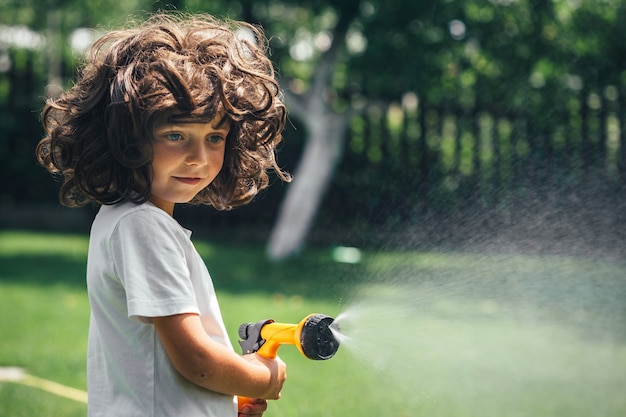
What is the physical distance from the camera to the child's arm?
1.53 m

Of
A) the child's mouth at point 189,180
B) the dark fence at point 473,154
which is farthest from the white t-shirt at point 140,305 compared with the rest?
the dark fence at point 473,154

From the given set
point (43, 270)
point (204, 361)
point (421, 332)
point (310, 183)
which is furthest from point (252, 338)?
point (310, 183)

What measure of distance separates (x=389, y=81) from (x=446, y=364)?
393cm

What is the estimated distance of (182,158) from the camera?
1669 millimetres

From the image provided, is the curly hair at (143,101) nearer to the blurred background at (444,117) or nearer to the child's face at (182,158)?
the child's face at (182,158)

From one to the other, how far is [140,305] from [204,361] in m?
0.16

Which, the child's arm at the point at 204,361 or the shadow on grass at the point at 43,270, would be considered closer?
the child's arm at the point at 204,361

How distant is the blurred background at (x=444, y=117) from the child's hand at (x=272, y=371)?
422cm

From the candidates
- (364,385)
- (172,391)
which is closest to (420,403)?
(364,385)

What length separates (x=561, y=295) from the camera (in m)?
5.80

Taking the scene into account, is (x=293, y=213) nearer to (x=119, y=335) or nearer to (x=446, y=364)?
(x=446, y=364)

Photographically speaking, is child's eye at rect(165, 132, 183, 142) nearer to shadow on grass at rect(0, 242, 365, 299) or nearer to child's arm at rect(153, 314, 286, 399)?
child's arm at rect(153, 314, 286, 399)

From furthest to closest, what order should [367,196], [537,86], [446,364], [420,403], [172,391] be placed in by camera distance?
[367,196] < [537,86] < [446,364] < [420,403] < [172,391]

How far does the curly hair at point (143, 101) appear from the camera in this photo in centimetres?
163
